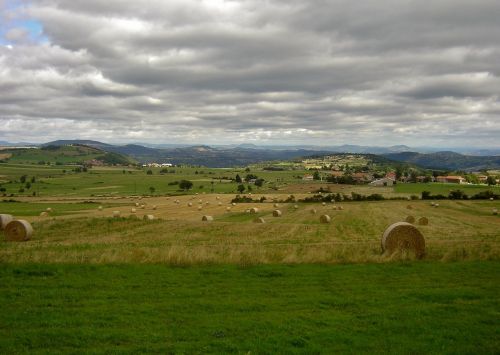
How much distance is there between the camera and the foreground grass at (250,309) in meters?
8.45

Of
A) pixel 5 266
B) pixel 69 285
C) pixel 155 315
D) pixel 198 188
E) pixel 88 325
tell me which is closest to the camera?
pixel 88 325

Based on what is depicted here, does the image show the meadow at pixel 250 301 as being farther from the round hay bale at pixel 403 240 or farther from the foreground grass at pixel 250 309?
the round hay bale at pixel 403 240

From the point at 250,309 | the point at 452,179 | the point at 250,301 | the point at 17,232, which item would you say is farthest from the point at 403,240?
the point at 452,179

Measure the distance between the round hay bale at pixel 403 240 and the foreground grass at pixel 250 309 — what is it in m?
3.24

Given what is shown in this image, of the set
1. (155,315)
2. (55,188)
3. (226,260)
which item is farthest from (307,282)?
(55,188)

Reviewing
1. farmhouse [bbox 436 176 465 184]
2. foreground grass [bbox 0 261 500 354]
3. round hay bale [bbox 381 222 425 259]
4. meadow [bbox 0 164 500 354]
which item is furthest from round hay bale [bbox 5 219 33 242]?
farmhouse [bbox 436 176 465 184]

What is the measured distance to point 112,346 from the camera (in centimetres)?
827

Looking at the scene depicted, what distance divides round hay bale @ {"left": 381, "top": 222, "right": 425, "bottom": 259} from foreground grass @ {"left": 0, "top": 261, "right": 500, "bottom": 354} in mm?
3244

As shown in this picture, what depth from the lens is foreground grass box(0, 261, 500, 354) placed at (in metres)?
8.45

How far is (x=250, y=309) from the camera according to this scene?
35.1 ft

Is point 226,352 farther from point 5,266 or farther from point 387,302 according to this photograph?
point 5,266

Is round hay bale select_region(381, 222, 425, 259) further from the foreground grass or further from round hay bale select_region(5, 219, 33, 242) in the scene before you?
round hay bale select_region(5, 219, 33, 242)

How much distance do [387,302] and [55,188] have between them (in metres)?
127

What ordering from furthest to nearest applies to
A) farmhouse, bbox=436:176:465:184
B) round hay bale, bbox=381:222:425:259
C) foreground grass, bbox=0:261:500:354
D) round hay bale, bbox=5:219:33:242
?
farmhouse, bbox=436:176:465:184 < round hay bale, bbox=5:219:33:242 < round hay bale, bbox=381:222:425:259 < foreground grass, bbox=0:261:500:354
